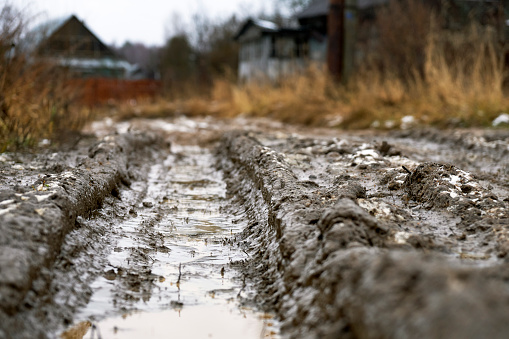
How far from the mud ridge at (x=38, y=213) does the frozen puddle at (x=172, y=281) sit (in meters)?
0.28

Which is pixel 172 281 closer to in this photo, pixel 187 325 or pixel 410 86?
pixel 187 325

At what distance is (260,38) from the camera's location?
90.1ft

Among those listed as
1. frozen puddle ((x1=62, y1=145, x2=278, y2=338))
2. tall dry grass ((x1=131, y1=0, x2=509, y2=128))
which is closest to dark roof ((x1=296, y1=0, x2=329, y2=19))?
tall dry grass ((x1=131, y1=0, x2=509, y2=128))

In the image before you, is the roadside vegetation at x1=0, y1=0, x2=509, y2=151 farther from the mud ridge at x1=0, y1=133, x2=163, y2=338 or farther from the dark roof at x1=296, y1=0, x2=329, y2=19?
the dark roof at x1=296, y1=0, x2=329, y2=19

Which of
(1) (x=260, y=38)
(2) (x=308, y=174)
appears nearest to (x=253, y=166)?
(2) (x=308, y=174)

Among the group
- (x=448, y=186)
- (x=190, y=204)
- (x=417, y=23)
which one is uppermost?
(x=417, y=23)

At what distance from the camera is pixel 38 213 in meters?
2.93

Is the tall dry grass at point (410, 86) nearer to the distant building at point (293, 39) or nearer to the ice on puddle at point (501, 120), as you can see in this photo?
the ice on puddle at point (501, 120)

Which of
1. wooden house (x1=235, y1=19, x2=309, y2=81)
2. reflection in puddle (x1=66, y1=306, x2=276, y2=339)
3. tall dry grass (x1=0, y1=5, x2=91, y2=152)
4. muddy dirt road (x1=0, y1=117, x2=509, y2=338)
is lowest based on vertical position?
reflection in puddle (x1=66, y1=306, x2=276, y2=339)

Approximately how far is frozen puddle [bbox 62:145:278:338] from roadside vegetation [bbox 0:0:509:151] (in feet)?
9.50

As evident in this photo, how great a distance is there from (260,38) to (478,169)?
22613 millimetres

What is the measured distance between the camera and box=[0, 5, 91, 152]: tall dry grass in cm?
658

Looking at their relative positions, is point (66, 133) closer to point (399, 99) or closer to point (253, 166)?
point (253, 166)

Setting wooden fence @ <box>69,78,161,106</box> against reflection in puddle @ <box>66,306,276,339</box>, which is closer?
reflection in puddle @ <box>66,306,276,339</box>
